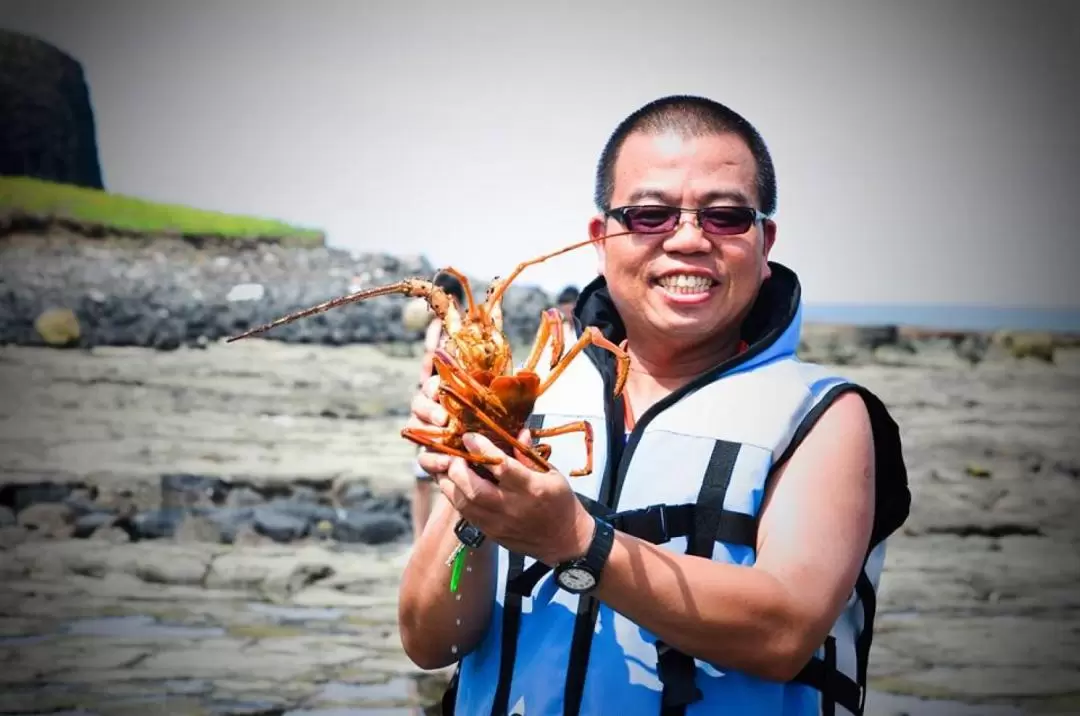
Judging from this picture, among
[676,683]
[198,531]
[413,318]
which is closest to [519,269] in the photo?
[676,683]

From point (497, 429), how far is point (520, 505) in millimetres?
183

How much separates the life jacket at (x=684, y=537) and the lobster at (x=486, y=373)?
0.17m

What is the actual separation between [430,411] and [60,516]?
9.01 metres

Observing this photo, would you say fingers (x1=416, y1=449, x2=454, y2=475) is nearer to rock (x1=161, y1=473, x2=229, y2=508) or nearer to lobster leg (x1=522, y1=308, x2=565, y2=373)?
lobster leg (x1=522, y1=308, x2=565, y2=373)

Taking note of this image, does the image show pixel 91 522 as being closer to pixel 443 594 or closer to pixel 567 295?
pixel 567 295

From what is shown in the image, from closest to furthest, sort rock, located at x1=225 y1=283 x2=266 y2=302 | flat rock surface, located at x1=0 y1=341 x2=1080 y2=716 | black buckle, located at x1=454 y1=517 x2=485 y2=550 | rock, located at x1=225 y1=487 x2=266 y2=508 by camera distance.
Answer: black buckle, located at x1=454 y1=517 x2=485 y2=550 < flat rock surface, located at x1=0 y1=341 x2=1080 y2=716 < rock, located at x1=225 y1=487 x2=266 y2=508 < rock, located at x1=225 y1=283 x2=266 y2=302

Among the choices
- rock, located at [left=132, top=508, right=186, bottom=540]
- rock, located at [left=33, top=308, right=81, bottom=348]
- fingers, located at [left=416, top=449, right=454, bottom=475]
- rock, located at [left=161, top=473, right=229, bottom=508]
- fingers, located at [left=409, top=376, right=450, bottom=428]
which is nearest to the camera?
fingers, located at [left=416, top=449, right=454, bottom=475]

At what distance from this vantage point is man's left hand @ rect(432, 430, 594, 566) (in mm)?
1840

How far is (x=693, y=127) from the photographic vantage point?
230cm

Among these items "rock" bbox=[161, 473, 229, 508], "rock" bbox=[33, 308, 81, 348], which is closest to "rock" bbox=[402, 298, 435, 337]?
"rock" bbox=[33, 308, 81, 348]

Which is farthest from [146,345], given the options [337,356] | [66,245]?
[66,245]

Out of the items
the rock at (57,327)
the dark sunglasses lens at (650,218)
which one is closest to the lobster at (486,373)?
the dark sunglasses lens at (650,218)

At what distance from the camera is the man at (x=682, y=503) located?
1936 mm

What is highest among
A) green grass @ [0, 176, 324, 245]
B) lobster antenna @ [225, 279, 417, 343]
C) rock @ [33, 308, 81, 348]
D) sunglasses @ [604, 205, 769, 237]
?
sunglasses @ [604, 205, 769, 237]
